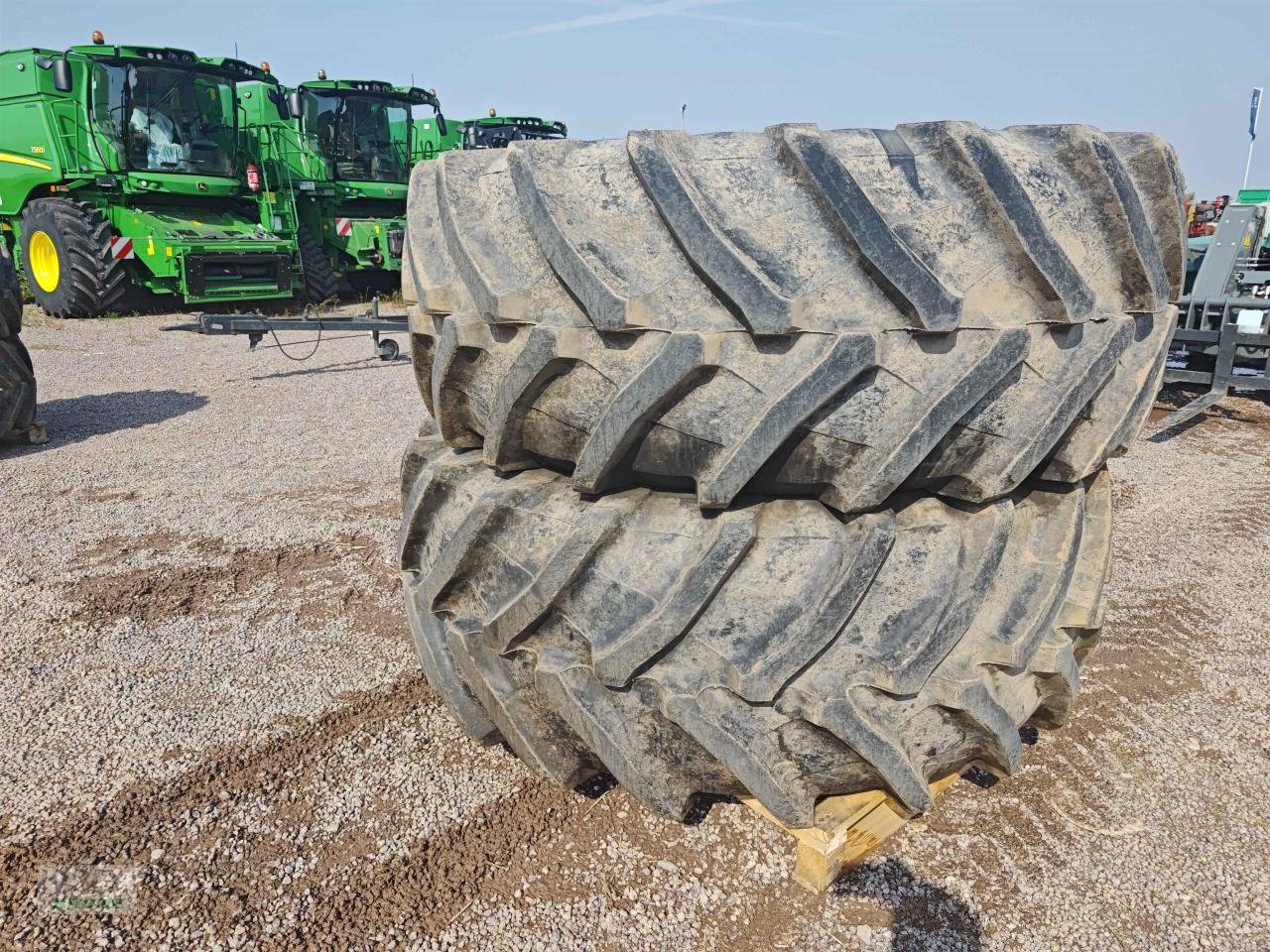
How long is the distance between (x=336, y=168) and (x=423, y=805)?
13.1m

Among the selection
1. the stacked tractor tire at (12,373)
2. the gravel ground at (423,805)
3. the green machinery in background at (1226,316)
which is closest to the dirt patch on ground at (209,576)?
the gravel ground at (423,805)

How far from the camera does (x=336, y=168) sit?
43.7ft

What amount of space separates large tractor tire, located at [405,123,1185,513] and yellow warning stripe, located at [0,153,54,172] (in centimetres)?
1216

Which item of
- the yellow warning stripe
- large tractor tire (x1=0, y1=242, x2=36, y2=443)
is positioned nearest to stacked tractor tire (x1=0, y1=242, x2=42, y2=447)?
large tractor tire (x1=0, y1=242, x2=36, y2=443)

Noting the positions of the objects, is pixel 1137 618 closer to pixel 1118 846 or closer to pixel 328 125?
pixel 1118 846

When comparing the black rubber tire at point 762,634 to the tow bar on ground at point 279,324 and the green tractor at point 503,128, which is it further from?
the green tractor at point 503,128

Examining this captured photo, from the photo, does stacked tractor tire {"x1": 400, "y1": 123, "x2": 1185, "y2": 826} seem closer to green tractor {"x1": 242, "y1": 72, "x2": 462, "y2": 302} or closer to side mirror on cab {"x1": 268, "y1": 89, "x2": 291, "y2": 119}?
side mirror on cab {"x1": 268, "y1": 89, "x2": 291, "y2": 119}

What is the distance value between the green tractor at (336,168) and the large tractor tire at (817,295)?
38.3ft

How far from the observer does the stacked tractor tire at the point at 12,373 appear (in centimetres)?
545

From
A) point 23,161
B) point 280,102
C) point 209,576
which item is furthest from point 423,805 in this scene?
point 23,161

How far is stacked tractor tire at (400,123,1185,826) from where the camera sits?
1525 millimetres

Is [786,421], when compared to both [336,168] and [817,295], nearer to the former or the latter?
[817,295]

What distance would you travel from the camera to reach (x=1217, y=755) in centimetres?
244

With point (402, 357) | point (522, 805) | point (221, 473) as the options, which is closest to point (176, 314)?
point (402, 357)
